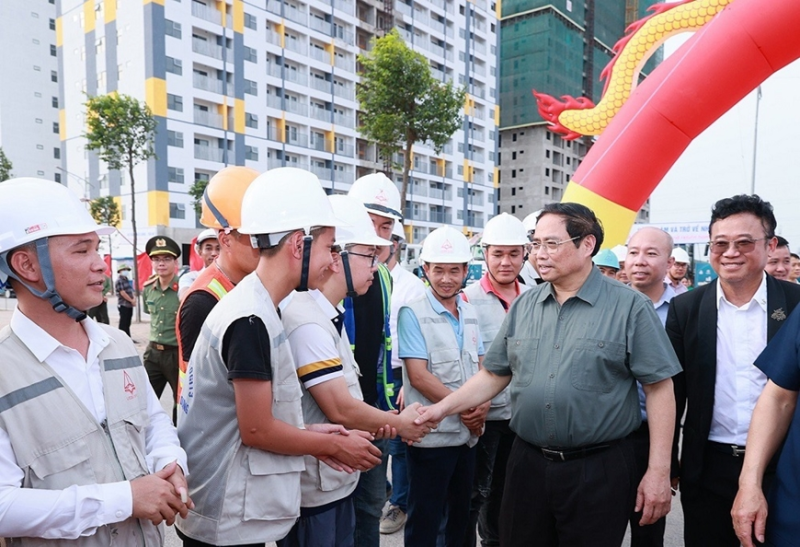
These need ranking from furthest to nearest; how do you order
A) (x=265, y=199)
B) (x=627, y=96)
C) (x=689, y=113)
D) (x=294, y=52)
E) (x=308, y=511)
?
1. (x=294, y=52)
2. (x=627, y=96)
3. (x=689, y=113)
4. (x=308, y=511)
5. (x=265, y=199)

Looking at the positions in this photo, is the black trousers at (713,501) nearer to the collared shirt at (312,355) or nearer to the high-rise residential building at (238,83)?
the collared shirt at (312,355)

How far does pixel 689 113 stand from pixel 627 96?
4.43 feet

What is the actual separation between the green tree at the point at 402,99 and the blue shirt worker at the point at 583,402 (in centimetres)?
1458

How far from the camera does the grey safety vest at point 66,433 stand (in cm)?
134

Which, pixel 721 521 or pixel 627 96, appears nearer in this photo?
pixel 721 521

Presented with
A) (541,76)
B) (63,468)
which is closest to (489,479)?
(63,468)

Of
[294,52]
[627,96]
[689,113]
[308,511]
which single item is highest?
[294,52]

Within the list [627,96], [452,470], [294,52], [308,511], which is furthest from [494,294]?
[294,52]

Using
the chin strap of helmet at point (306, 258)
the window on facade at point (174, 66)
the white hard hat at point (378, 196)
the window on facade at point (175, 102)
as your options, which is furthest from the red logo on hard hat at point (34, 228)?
the window on facade at point (174, 66)

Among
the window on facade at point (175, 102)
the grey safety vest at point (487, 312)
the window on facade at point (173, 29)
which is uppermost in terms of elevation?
the window on facade at point (173, 29)

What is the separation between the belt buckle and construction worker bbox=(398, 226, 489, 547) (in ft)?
1.97

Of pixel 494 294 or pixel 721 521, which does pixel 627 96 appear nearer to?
pixel 494 294

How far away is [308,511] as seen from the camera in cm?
199

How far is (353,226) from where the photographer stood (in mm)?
2486
